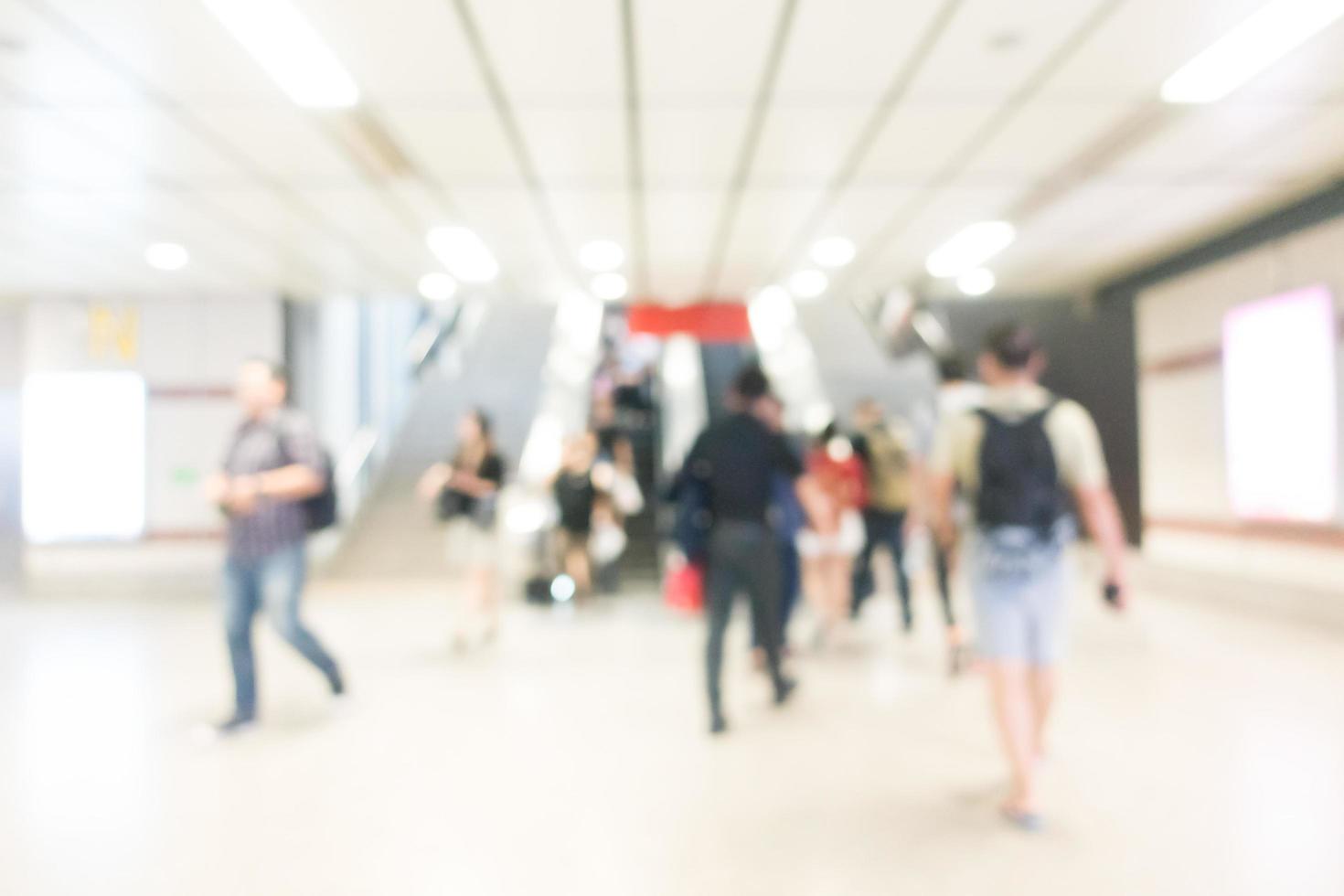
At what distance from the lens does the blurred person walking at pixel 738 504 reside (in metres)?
3.95

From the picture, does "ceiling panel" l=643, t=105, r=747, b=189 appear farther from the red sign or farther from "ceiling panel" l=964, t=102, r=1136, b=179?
the red sign

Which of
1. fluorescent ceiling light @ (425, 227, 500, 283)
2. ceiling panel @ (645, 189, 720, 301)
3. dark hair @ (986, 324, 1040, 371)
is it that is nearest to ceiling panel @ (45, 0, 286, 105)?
ceiling panel @ (645, 189, 720, 301)

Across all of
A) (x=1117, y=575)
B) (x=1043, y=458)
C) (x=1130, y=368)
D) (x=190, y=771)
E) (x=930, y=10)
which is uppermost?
(x=930, y=10)

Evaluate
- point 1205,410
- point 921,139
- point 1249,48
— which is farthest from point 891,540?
point 1205,410

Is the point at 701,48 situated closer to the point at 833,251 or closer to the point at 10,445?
the point at 833,251

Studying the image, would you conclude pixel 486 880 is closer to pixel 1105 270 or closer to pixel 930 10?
pixel 930 10

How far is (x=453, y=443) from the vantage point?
1241 cm

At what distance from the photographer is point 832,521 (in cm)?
562

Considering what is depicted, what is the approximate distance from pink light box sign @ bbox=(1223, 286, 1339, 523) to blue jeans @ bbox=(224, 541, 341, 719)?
631cm

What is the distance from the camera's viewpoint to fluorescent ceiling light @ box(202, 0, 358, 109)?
353cm

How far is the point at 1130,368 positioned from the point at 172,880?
986cm

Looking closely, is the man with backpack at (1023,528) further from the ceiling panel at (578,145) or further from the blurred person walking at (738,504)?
the ceiling panel at (578,145)

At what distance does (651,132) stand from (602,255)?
10.1 ft

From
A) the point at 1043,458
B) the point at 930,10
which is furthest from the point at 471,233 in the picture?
the point at 1043,458
